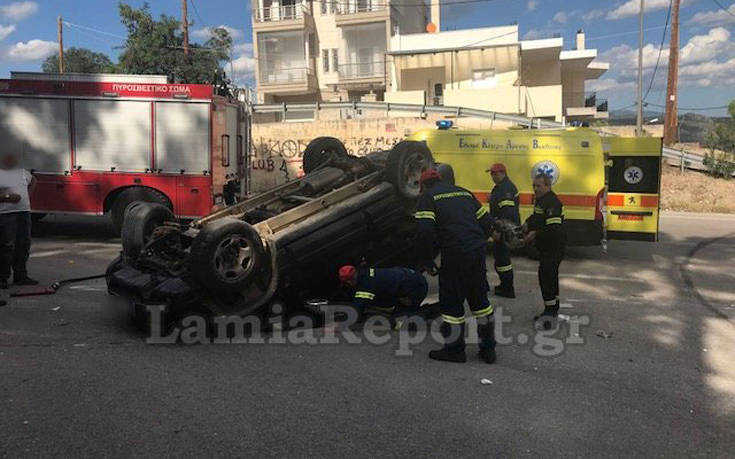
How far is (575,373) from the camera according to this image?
464cm

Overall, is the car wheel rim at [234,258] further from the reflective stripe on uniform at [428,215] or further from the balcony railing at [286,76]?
the balcony railing at [286,76]

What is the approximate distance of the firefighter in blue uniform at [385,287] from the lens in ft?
18.2

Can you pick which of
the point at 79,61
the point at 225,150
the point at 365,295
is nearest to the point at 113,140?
the point at 225,150

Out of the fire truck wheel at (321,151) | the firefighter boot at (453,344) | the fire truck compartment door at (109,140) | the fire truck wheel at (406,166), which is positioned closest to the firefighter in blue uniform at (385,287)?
the firefighter boot at (453,344)

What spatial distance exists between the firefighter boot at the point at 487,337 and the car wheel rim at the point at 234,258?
6.79ft

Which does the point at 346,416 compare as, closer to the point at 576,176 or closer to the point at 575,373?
the point at 575,373

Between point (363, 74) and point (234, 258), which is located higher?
point (363, 74)

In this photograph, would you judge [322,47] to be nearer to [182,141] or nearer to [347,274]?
[182,141]

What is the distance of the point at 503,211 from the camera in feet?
23.6

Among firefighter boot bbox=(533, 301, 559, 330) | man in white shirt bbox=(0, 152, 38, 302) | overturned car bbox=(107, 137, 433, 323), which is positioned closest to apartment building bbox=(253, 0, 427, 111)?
overturned car bbox=(107, 137, 433, 323)

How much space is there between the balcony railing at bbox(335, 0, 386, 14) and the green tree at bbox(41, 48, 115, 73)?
25.2 meters

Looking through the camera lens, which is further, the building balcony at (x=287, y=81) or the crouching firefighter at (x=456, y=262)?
the building balcony at (x=287, y=81)

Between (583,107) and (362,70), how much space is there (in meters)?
14.4

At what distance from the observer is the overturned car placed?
527cm
